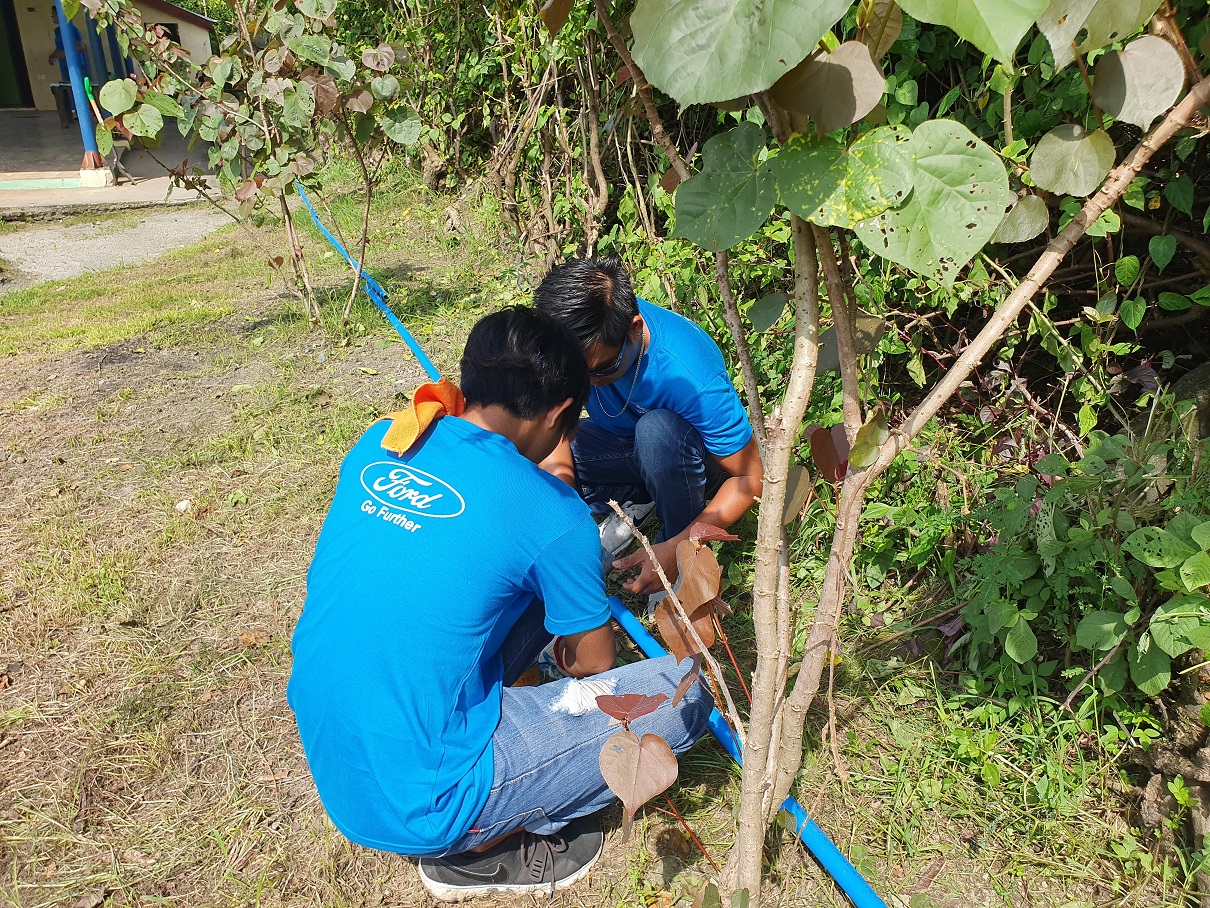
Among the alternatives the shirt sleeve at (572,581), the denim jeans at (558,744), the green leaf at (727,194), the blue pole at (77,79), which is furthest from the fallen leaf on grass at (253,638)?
the blue pole at (77,79)

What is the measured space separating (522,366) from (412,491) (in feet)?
1.08

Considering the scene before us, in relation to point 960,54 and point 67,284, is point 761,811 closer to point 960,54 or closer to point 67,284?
point 960,54

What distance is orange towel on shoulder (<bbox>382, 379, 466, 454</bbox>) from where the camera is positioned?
149 centimetres

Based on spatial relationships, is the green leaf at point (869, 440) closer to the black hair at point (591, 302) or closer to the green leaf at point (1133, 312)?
the black hair at point (591, 302)

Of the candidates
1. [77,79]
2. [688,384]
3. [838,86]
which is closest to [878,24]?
[838,86]

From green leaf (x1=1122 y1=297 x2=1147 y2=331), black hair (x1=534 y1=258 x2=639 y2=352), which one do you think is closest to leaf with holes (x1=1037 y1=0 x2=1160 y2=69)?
black hair (x1=534 y1=258 x2=639 y2=352)

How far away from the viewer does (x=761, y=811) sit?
1179 mm

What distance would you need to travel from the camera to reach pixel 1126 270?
2.05 metres

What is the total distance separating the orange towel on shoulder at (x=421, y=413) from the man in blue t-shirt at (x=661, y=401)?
57 centimetres

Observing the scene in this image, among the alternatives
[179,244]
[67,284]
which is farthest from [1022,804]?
[179,244]

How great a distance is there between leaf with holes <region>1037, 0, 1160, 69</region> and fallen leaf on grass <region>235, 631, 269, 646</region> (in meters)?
2.27

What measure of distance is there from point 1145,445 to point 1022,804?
0.82 metres

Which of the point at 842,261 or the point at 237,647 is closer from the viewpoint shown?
the point at 842,261

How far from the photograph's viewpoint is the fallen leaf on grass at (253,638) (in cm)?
230
